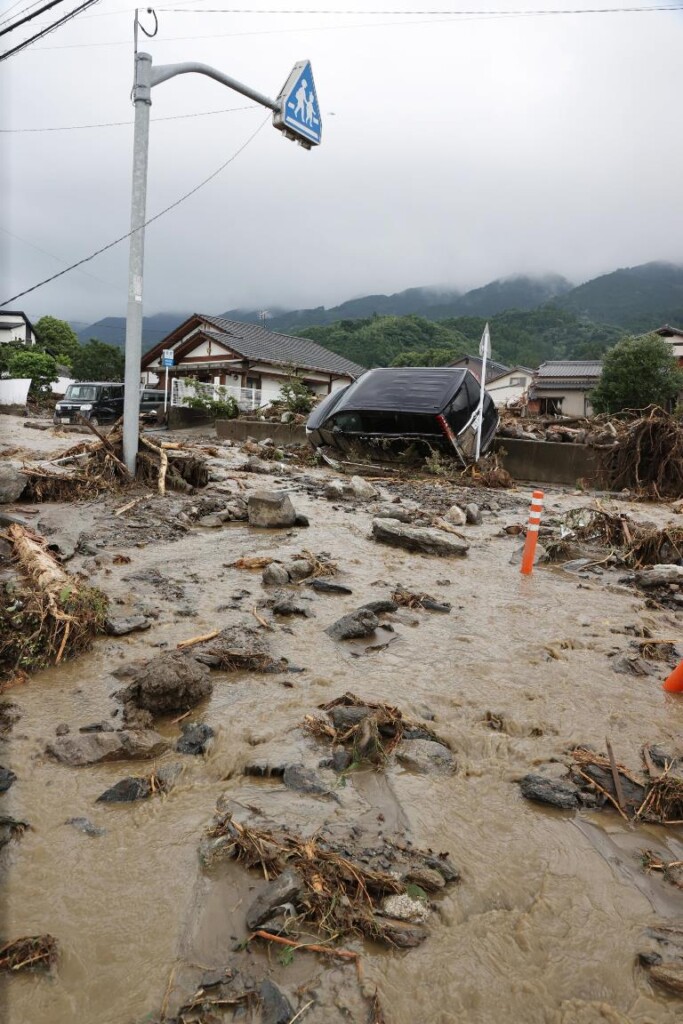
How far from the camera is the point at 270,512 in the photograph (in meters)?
7.34

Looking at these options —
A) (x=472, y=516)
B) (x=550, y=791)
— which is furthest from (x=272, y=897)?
Result: (x=472, y=516)

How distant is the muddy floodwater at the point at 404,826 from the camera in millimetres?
1722

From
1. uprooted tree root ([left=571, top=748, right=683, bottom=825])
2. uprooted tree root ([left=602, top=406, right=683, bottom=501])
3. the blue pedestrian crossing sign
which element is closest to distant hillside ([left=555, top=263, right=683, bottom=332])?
uprooted tree root ([left=602, top=406, right=683, bottom=501])

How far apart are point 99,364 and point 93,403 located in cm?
2546

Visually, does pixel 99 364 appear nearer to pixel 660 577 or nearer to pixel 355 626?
pixel 660 577

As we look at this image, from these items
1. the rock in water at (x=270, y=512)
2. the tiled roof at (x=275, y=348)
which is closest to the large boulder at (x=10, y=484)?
the rock in water at (x=270, y=512)

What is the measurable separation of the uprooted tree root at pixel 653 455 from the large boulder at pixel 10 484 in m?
10.5

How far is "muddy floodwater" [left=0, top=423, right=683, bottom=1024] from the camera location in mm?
1722

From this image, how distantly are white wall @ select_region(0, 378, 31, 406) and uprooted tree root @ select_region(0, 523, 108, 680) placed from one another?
28514mm

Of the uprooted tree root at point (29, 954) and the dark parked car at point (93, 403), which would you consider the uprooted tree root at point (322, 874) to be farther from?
the dark parked car at point (93, 403)

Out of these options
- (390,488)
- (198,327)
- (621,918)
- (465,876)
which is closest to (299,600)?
(465,876)

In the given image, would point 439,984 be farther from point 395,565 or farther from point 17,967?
point 395,565

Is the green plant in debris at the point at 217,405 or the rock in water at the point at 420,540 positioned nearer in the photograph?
the rock in water at the point at 420,540

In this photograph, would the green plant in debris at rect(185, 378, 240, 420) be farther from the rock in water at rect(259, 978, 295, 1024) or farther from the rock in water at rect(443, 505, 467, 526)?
the rock in water at rect(259, 978, 295, 1024)
